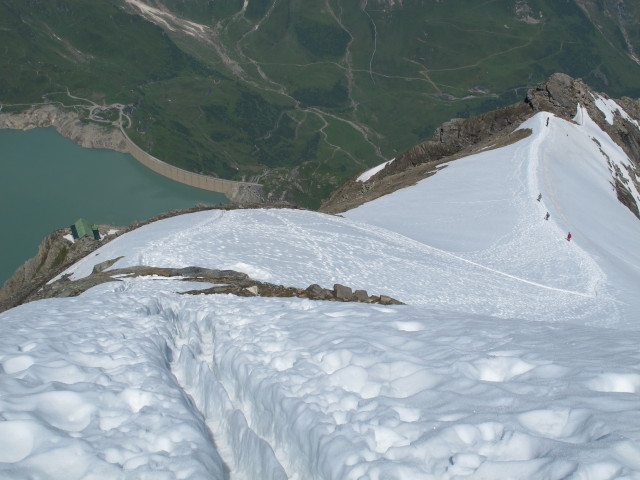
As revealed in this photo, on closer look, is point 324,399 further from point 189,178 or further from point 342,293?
point 189,178

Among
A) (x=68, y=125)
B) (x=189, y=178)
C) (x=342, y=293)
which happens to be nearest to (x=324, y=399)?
(x=342, y=293)

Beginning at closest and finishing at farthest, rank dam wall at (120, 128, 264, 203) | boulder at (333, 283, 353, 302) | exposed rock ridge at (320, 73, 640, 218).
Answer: boulder at (333, 283, 353, 302), exposed rock ridge at (320, 73, 640, 218), dam wall at (120, 128, 264, 203)

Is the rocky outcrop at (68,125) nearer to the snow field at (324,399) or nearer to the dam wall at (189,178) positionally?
the dam wall at (189,178)

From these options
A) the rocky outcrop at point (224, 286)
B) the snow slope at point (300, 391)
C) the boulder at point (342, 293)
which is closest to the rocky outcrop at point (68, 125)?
Result: the rocky outcrop at point (224, 286)

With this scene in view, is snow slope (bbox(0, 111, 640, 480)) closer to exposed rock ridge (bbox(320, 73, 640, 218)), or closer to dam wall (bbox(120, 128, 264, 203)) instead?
exposed rock ridge (bbox(320, 73, 640, 218))

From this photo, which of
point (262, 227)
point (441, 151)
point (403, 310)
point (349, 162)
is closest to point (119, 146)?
point (349, 162)

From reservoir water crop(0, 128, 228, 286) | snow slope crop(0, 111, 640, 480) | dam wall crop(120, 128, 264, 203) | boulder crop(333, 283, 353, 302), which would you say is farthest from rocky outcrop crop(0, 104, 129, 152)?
boulder crop(333, 283, 353, 302)
